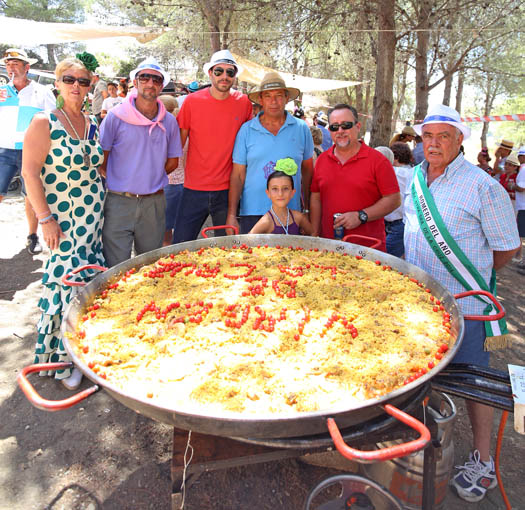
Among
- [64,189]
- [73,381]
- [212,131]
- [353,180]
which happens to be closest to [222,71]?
[212,131]

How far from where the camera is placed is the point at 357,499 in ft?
6.59

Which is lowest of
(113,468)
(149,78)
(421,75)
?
(113,468)

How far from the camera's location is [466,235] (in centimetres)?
264

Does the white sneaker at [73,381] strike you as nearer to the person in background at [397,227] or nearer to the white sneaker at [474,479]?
the white sneaker at [474,479]

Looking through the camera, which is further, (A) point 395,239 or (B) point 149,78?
(A) point 395,239

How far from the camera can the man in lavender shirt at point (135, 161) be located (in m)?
3.64

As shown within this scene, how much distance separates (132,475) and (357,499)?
5.50 feet

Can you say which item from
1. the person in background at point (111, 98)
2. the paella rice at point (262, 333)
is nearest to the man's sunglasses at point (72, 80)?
the paella rice at point (262, 333)

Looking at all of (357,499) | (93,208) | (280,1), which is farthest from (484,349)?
(280,1)

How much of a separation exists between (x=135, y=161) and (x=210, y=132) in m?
0.97

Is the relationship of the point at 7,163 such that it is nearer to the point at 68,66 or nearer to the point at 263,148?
the point at 68,66

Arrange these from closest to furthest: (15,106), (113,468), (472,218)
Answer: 1. (472,218)
2. (113,468)
3. (15,106)

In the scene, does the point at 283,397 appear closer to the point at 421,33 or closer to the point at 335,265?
the point at 335,265

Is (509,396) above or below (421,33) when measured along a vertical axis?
below
